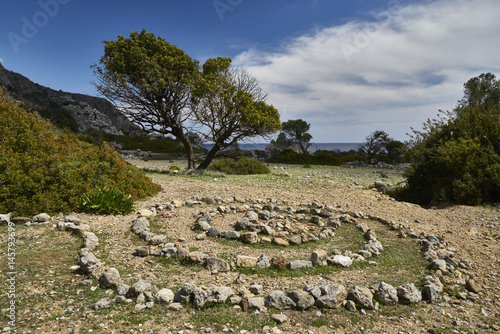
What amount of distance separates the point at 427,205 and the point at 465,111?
5.08m

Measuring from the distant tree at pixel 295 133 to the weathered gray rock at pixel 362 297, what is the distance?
55.0m

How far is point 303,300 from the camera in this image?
405cm

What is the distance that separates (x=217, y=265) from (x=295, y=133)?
56.0m

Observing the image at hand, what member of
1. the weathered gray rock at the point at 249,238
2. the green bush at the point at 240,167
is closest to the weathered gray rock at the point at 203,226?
the weathered gray rock at the point at 249,238

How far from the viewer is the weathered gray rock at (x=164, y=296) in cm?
401

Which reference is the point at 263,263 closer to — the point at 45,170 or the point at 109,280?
the point at 109,280

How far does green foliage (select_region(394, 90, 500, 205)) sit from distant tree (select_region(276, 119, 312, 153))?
147ft

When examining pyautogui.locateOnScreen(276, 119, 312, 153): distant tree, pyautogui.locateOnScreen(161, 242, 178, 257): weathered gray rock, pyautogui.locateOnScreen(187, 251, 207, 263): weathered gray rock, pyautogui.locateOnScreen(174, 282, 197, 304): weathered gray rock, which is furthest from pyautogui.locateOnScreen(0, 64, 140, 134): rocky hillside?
pyautogui.locateOnScreen(174, 282, 197, 304): weathered gray rock

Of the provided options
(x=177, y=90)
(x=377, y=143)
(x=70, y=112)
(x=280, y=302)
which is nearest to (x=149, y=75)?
(x=177, y=90)

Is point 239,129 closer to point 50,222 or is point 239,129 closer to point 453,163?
point 453,163

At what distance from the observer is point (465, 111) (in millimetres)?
13594

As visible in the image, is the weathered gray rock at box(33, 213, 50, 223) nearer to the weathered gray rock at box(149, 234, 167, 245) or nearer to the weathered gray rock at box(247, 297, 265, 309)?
the weathered gray rock at box(149, 234, 167, 245)

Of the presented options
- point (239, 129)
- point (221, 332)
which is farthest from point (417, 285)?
point (239, 129)

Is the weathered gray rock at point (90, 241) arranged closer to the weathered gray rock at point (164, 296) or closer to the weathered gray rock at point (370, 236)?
the weathered gray rock at point (164, 296)
